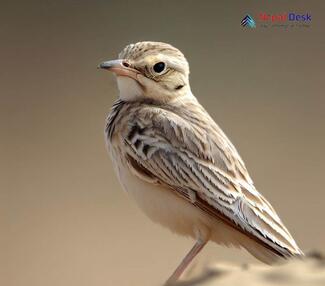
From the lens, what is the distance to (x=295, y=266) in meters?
1.77

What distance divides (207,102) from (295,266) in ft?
14.0

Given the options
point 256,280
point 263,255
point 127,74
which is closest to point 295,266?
point 256,280

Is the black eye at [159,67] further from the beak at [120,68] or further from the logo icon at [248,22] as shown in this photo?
the logo icon at [248,22]

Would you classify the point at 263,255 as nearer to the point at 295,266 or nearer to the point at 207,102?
the point at 295,266

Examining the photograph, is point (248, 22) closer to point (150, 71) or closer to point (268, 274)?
point (150, 71)

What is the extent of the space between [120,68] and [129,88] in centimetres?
13

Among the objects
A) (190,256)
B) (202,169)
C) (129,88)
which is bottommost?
(190,256)

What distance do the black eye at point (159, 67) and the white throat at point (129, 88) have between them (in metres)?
0.09

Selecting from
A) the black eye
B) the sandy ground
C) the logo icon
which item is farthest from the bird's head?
the logo icon

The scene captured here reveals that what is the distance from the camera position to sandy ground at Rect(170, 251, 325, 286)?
1679mm

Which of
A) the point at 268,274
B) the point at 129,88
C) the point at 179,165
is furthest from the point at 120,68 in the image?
the point at 268,274

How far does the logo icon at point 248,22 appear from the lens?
20.7ft

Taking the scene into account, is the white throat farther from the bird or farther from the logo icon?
the logo icon

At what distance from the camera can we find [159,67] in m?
3.43
